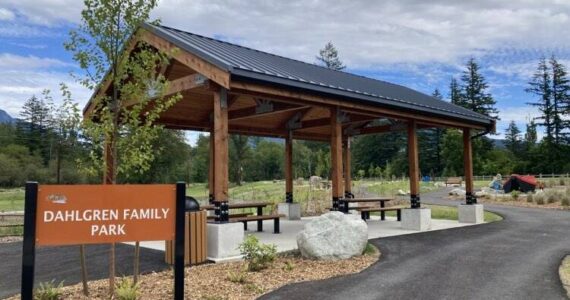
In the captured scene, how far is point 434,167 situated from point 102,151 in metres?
63.5

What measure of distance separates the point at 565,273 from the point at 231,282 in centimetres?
475

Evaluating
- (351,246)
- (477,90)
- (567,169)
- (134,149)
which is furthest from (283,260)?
(477,90)

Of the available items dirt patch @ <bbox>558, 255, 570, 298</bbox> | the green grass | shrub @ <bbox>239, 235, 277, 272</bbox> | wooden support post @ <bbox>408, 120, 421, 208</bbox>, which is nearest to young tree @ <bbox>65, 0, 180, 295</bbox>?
shrub @ <bbox>239, 235, 277, 272</bbox>

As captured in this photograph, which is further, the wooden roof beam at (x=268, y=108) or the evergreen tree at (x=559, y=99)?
the evergreen tree at (x=559, y=99)

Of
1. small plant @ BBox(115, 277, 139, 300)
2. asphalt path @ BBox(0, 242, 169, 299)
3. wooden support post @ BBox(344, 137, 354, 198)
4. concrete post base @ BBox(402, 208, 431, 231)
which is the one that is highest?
wooden support post @ BBox(344, 137, 354, 198)

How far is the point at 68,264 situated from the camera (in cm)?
738

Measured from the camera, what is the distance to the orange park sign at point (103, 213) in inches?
170

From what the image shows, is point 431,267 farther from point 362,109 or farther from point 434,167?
point 434,167

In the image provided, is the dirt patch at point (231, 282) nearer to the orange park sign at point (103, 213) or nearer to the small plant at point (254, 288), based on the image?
the small plant at point (254, 288)

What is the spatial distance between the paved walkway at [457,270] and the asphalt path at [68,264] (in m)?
2.75

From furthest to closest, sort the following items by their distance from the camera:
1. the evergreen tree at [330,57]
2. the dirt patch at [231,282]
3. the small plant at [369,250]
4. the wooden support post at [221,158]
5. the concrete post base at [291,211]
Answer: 1. the evergreen tree at [330,57]
2. the concrete post base at [291,211]
3. the small plant at [369,250]
4. the wooden support post at [221,158]
5. the dirt patch at [231,282]

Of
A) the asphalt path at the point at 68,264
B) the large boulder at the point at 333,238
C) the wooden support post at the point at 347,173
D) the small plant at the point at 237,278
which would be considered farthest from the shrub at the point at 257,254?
the wooden support post at the point at 347,173

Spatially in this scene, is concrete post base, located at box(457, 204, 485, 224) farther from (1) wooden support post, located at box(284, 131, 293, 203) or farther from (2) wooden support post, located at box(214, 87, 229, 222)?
(2) wooden support post, located at box(214, 87, 229, 222)

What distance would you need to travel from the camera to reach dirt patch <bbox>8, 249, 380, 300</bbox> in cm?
542
